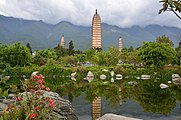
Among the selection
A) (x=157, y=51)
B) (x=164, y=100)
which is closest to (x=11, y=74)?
(x=157, y=51)

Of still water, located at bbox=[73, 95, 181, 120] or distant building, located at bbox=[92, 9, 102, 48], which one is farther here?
distant building, located at bbox=[92, 9, 102, 48]

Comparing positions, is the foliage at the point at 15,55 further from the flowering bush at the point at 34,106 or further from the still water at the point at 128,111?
the flowering bush at the point at 34,106

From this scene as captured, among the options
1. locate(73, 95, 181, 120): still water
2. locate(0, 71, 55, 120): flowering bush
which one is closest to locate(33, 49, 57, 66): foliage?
locate(73, 95, 181, 120): still water

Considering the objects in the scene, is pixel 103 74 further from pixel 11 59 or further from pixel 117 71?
pixel 11 59

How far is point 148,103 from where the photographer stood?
17.5 m

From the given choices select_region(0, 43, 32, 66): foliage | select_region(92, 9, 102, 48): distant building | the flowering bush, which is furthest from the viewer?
select_region(92, 9, 102, 48): distant building

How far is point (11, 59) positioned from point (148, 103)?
31.0 m

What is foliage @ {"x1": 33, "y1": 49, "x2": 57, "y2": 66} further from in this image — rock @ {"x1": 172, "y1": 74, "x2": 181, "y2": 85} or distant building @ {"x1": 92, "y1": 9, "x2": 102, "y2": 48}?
distant building @ {"x1": 92, "y1": 9, "x2": 102, "y2": 48}

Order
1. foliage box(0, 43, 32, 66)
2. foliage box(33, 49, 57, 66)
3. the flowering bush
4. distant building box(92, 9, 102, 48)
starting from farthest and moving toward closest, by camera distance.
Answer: distant building box(92, 9, 102, 48) < foliage box(33, 49, 57, 66) < foliage box(0, 43, 32, 66) < the flowering bush

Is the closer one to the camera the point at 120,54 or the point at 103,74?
the point at 103,74

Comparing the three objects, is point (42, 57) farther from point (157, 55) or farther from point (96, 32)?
point (96, 32)

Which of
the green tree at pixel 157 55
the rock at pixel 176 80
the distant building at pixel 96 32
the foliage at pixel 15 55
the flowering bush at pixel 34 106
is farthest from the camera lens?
the distant building at pixel 96 32

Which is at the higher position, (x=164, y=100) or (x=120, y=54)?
(x=120, y=54)

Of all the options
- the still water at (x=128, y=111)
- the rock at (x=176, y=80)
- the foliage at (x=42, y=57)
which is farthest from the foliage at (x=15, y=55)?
the still water at (x=128, y=111)
